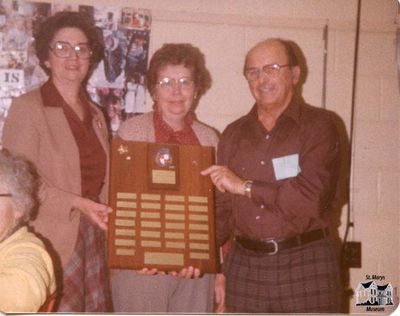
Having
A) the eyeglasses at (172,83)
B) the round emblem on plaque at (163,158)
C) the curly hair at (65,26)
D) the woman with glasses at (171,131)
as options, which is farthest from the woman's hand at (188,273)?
the curly hair at (65,26)

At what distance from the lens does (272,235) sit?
1801 millimetres

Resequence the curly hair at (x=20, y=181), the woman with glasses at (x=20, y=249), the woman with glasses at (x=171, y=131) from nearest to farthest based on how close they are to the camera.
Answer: the woman with glasses at (x=20, y=249), the curly hair at (x=20, y=181), the woman with glasses at (x=171, y=131)

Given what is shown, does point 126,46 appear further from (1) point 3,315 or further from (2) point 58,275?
(1) point 3,315

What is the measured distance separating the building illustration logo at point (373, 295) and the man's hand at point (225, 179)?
532mm

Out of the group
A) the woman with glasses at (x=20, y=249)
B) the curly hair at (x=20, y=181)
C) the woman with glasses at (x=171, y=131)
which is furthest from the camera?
the woman with glasses at (x=171, y=131)

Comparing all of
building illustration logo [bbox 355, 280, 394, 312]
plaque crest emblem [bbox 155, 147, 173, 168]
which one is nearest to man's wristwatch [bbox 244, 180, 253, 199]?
plaque crest emblem [bbox 155, 147, 173, 168]

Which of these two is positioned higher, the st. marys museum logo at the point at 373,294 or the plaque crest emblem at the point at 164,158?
the plaque crest emblem at the point at 164,158

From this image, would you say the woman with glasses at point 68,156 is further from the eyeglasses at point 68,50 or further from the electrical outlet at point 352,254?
the electrical outlet at point 352,254

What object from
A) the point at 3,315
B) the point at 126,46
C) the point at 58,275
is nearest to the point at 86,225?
the point at 58,275

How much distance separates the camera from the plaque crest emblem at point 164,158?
5.76 ft

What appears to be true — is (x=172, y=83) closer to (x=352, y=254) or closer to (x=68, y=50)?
(x=68, y=50)

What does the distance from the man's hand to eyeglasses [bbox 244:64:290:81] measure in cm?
31

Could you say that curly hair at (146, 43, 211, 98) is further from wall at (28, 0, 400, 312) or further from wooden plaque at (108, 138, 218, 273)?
wooden plaque at (108, 138, 218, 273)

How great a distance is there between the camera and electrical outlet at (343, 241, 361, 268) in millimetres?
1876
